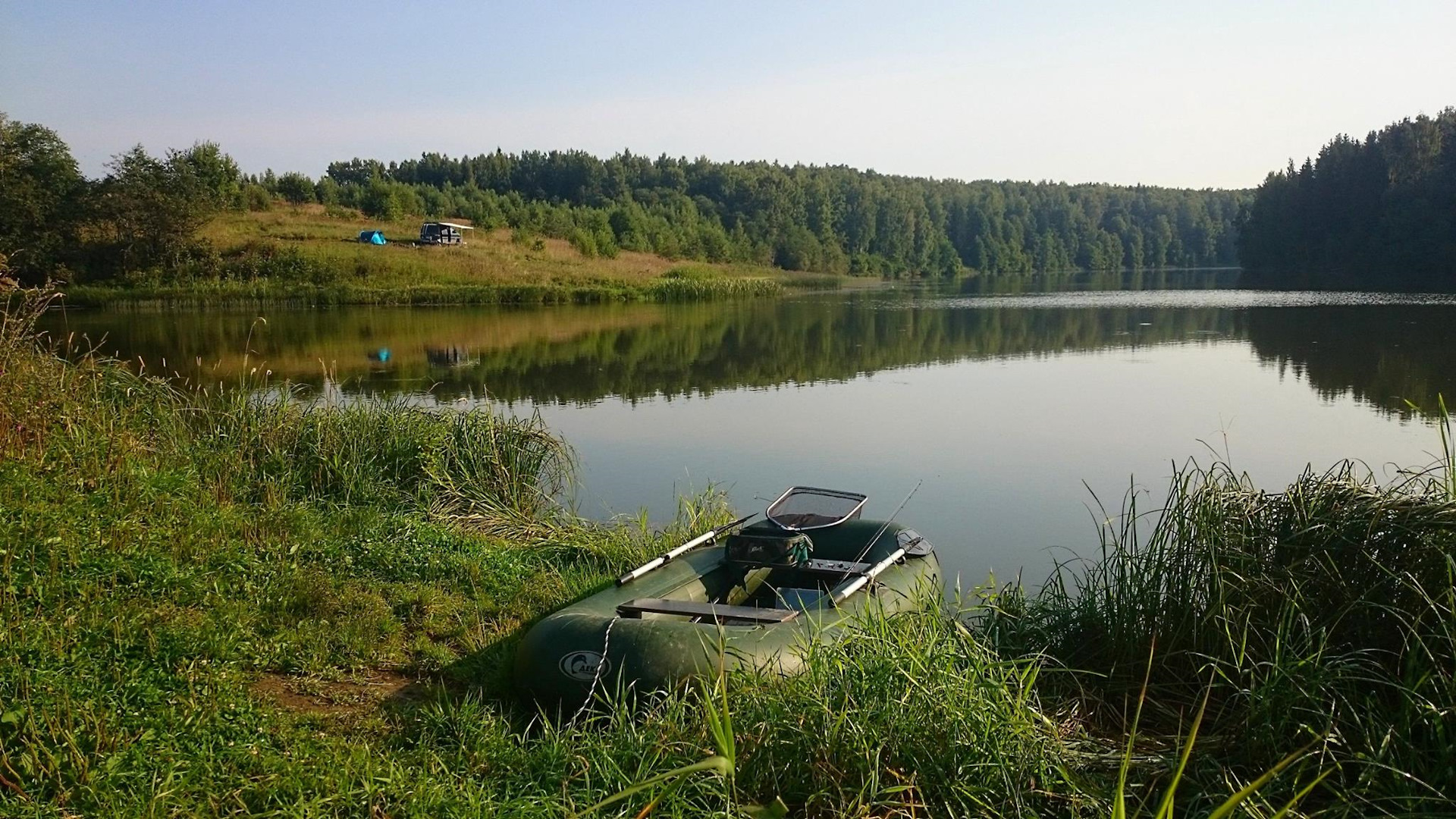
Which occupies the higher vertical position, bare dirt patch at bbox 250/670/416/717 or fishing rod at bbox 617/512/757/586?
fishing rod at bbox 617/512/757/586

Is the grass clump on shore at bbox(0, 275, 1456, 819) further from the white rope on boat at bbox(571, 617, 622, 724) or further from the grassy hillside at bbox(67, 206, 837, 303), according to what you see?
the grassy hillside at bbox(67, 206, 837, 303)

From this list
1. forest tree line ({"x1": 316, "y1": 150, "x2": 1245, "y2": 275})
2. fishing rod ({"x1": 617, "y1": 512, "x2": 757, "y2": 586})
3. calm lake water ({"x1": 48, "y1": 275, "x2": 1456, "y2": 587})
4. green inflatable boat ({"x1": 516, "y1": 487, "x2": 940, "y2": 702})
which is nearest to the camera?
green inflatable boat ({"x1": 516, "y1": 487, "x2": 940, "y2": 702})

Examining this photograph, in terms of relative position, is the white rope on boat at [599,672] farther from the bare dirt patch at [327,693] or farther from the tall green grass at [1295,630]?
the tall green grass at [1295,630]

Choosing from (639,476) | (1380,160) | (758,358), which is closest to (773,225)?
(1380,160)

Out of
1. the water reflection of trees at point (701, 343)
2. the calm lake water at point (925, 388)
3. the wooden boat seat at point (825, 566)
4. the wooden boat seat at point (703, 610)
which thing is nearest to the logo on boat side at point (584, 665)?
the wooden boat seat at point (703, 610)

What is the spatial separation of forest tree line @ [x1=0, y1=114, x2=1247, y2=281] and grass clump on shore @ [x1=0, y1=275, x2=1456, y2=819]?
680 inches

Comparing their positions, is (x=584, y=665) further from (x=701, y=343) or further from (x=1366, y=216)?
(x=1366, y=216)

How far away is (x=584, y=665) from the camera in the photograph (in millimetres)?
3916

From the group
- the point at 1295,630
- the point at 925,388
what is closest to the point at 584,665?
the point at 1295,630

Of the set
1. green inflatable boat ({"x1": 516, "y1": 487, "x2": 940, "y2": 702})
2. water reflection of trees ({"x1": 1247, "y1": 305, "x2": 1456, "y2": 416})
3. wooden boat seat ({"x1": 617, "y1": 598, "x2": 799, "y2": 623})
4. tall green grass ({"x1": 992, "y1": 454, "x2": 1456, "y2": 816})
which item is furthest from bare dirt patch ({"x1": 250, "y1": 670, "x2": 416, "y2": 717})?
water reflection of trees ({"x1": 1247, "y1": 305, "x2": 1456, "y2": 416})

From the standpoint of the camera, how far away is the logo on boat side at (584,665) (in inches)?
153

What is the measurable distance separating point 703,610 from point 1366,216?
5582 centimetres

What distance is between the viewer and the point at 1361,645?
3.31 m

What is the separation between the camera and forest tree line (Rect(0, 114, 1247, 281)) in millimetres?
33188
